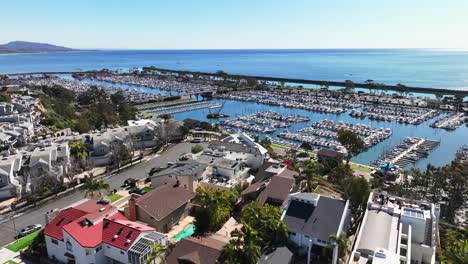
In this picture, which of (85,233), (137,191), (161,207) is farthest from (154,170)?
(85,233)

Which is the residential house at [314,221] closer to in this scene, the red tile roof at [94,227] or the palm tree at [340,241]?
the palm tree at [340,241]

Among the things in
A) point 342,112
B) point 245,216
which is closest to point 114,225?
point 245,216

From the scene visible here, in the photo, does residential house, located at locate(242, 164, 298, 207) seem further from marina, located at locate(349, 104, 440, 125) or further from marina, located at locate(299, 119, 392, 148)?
marina, located at locate(349, 104, 440, 125)

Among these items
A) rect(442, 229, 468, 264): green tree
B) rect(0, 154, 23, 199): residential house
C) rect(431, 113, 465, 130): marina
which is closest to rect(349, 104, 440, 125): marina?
rect(431, 113, 465, 130): marina

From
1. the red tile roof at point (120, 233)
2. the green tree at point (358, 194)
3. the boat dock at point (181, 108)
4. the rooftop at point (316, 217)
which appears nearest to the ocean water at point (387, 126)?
the boat dock at point (181, 108)

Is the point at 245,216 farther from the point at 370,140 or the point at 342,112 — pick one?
the point at 342,112

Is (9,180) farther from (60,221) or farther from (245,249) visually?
(245,249)

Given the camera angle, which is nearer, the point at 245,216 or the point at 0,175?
the point at 245,216
